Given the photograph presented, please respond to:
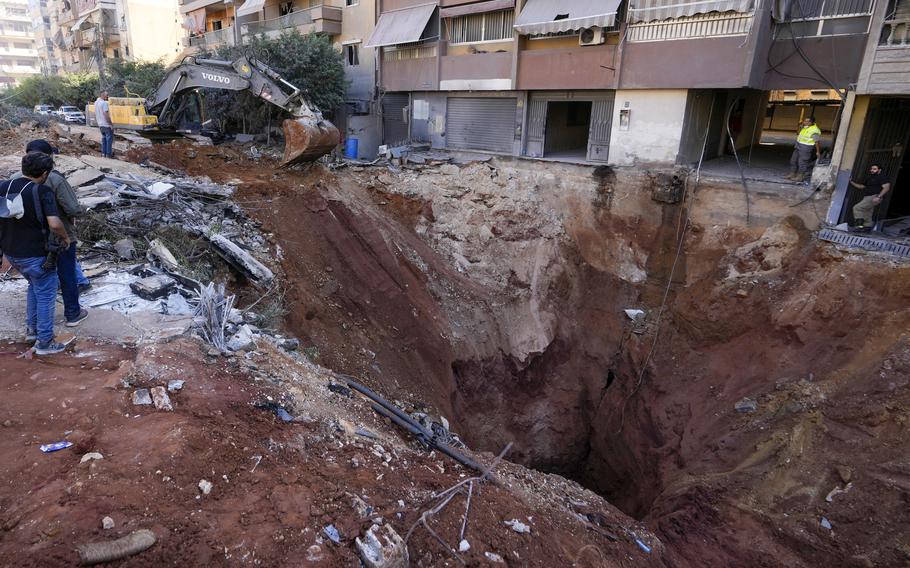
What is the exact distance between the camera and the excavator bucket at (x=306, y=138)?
36.4 feet

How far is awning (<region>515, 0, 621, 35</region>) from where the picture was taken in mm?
11508

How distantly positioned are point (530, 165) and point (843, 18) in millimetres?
6814

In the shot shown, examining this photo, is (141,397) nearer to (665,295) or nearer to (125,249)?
(125,249)

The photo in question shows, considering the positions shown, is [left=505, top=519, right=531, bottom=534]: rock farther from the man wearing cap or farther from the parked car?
the parked car

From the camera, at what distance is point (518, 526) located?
433 centimetres

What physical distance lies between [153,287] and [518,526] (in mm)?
4984

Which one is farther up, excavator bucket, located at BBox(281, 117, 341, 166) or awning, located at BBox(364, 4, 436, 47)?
awning, located at BBox(364, 4, 436, 47)

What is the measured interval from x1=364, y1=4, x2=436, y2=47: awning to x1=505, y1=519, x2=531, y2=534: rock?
15.1m

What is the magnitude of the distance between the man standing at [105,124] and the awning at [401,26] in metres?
8.47

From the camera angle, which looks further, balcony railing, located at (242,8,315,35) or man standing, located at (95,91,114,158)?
balcony railing, located at (242,8,315,35)

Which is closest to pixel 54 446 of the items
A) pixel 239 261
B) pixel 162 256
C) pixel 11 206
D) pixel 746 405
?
pixel 11 206

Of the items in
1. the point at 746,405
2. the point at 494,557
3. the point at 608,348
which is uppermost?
the point at 494,557

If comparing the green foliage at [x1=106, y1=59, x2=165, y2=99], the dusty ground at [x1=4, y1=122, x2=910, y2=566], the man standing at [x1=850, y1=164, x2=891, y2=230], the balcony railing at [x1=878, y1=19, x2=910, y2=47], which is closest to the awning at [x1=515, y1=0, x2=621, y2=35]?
the dusty ground at [x1=4, y1=122, x2=910, y2=566]

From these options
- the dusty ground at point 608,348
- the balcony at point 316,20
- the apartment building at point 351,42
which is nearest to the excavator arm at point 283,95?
the dusty ground at point 608,348
